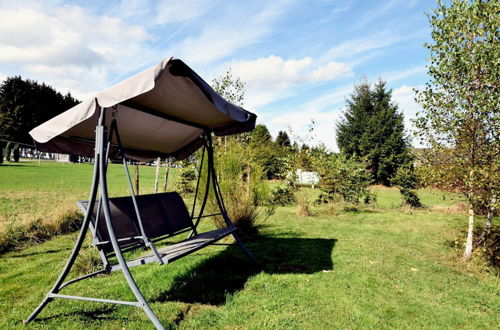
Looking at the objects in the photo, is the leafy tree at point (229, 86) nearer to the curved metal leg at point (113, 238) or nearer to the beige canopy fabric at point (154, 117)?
the beige canopy fabric at point (154, 117)

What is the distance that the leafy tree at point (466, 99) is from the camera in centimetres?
442

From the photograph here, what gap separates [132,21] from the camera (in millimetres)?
4688

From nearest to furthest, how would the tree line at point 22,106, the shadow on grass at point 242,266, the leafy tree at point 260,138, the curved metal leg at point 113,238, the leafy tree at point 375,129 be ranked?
the curved metal leg at point 113,238, the shadow on grass at point 242,266, the leafy tree at point 260,138, the leafy tree at point 375,129, the tree line at point 22,106

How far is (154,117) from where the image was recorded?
4.06 m

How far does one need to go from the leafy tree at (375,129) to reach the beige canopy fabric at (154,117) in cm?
1929

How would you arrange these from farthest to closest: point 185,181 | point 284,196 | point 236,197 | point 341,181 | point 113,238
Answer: point 185,181 < point 284,196 < point 341,181 < point 236,197 < point 113,238

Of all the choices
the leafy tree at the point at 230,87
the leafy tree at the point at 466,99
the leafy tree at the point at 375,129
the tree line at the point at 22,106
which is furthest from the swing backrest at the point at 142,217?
the tree line at the point at 22,106

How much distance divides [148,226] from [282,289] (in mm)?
1796

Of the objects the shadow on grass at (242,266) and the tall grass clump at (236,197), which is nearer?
the shadow on grass at (242,266)

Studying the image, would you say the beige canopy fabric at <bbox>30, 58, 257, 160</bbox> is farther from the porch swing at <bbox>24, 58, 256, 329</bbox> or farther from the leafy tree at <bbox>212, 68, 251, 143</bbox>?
the leafy tree at <bbox>212, 68, 251, 143</bbox>

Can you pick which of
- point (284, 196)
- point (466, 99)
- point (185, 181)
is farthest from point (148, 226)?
point (185, 181)

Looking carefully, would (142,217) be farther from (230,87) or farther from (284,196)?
(230,87)

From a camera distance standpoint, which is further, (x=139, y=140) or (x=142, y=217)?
(x=139, y=140)

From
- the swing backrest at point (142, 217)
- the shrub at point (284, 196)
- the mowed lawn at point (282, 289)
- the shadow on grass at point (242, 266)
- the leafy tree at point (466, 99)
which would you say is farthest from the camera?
the shrub at point (284, 196)
